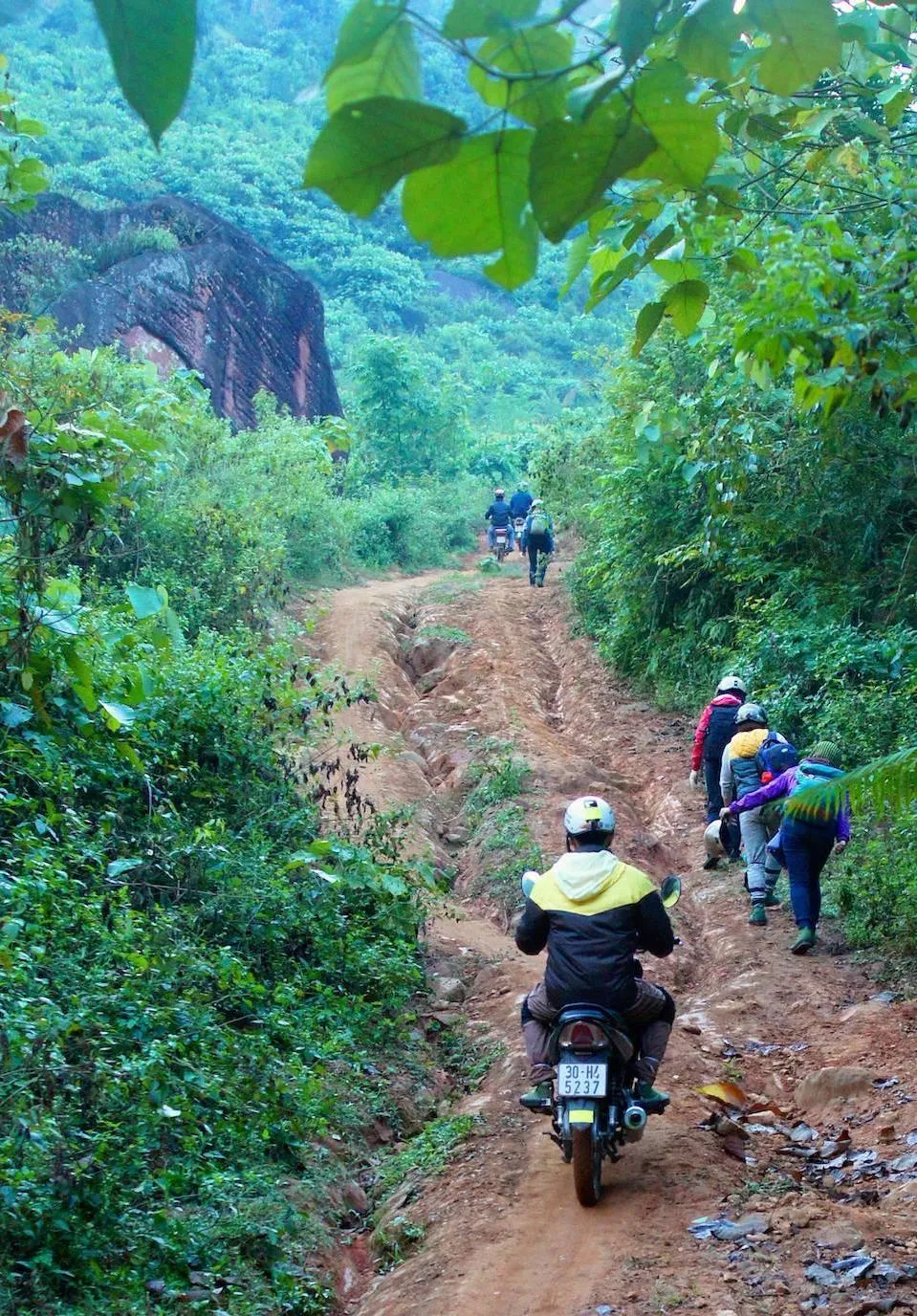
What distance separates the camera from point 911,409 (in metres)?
7.27

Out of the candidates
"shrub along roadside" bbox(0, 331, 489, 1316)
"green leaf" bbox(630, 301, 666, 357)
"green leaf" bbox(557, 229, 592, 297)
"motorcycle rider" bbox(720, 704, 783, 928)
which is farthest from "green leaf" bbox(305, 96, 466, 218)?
"motorcycle rider" bbox(720, 704, 783, 928)

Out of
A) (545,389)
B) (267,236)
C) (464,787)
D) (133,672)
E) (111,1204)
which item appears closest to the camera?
(111,1204)

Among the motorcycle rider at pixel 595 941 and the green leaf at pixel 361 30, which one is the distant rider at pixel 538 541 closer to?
the motorcycle rider at pixel 595 941

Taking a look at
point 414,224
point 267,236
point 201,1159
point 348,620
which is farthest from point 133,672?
point 267,236

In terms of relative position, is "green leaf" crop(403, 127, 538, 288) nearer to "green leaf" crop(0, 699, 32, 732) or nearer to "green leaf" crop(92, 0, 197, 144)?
"green leaf" crop(92, 0, 197, 144)

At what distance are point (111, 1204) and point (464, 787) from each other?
27.1 feet

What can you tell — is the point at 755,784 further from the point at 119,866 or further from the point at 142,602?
Answer: the point at 142,602

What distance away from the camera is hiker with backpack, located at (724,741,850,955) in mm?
7703

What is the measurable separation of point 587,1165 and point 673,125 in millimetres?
4328

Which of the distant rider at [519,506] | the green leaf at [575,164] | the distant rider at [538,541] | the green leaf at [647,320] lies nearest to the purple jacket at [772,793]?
the green leaf at [647,320]

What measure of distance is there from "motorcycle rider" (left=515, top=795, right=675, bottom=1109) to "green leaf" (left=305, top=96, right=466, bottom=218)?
425 cm

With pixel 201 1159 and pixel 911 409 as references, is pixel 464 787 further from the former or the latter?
pixel 201 1159

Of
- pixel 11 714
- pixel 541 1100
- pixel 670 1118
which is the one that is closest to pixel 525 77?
pixel 541 1100

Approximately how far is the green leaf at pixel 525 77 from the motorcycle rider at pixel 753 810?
806 centimetres
